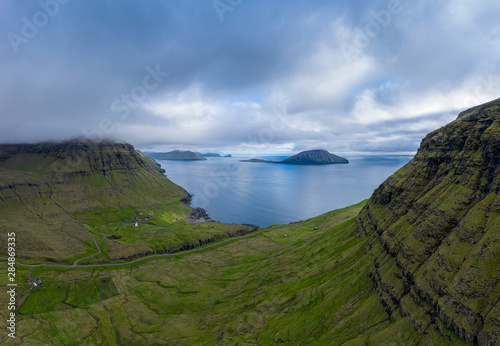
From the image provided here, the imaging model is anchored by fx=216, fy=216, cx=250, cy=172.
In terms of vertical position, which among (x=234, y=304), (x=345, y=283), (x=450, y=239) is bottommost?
(x=234, y=304)

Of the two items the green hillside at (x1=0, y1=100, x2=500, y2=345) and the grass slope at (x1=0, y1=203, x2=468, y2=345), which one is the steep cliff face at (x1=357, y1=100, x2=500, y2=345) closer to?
the green hillside at (x1=0, y1=100, x2=500, y2=345)

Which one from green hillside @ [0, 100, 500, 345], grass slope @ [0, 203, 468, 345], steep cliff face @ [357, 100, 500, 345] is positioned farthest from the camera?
grass slope @ [0, 203, 468, 345]

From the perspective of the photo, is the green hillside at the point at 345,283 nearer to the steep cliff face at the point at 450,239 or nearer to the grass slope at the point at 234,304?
the steep cliff face at the point at 450,239

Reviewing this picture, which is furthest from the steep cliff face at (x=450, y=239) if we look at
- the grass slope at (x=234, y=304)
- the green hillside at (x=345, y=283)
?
the grass slope at (x=234, y=304)

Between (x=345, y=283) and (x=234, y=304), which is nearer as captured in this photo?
(x=345, y=283)

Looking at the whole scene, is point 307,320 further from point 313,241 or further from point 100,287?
point 100,287

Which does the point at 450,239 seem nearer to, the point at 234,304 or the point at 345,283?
the point at 345,283

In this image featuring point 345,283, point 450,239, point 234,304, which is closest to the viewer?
point 450,239

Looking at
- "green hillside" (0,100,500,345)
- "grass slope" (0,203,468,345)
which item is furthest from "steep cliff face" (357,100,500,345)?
"grass slope" (0,203,468,345)

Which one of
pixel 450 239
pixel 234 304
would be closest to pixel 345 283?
pixel 450 239
